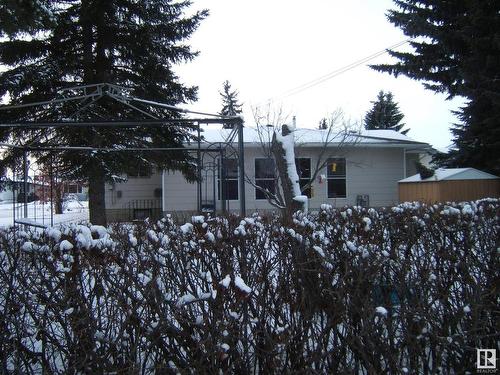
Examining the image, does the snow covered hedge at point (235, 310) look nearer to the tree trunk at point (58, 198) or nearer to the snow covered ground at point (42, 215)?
the snow covered ground at point (42, 215)

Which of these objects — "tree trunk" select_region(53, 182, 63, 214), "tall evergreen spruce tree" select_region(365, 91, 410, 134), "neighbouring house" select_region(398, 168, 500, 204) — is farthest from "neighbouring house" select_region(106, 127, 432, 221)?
"tall evergreen spruce tree" select_region(365, 91, 410, 134)

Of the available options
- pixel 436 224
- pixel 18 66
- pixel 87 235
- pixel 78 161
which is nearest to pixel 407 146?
pixel 78 161

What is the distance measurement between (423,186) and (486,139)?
15.6ft

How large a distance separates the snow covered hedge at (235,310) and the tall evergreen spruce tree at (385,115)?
40818mm

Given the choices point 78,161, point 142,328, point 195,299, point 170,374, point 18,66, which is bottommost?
point 170,374

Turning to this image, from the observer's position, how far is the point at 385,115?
42.3m

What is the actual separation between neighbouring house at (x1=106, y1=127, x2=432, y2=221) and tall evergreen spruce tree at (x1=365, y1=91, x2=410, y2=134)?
2426cm

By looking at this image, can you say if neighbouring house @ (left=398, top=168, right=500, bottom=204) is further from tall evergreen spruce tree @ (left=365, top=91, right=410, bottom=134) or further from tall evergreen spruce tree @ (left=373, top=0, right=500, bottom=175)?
tall evergreen spruce tree @ (left=365, top=91, right=410, bottom=134)

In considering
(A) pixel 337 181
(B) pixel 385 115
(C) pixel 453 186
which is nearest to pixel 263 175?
(A) pixel 337 181

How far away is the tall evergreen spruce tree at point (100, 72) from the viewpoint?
1183 cm

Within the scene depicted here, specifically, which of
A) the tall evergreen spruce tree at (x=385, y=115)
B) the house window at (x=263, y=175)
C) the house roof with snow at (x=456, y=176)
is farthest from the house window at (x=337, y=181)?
the tall evergreen spruce tree at (x=385, y=115)

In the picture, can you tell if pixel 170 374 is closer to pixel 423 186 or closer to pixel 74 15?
pixel 74 15

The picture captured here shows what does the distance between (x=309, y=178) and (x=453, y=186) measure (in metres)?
5.16

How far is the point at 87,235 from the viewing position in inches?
102
